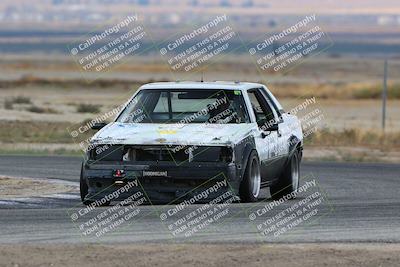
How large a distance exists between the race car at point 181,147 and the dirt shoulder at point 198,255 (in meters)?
3.54

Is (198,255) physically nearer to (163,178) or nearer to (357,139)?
(163,178)

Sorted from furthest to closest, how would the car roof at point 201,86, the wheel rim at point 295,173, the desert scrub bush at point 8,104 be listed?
1. the desert scrub bush at point 8,104
2. the wheel rim at point 295,173
3. the car roof at point 201,86

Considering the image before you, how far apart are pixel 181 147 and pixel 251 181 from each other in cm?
103

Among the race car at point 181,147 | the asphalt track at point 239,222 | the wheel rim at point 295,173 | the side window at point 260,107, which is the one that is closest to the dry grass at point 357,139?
the asphalt track at point 239,222

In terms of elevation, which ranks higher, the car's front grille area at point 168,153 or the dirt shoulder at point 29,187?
the car's front grille area at point 168,153

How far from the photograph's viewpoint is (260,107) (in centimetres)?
1719

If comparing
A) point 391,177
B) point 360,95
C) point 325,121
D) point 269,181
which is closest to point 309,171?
point 391,177

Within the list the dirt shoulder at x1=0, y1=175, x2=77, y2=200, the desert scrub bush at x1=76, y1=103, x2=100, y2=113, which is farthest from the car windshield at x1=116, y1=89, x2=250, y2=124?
the desert scrub bush at x1=76, y1=103, x2=100, y2=113

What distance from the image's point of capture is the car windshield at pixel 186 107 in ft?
52.9

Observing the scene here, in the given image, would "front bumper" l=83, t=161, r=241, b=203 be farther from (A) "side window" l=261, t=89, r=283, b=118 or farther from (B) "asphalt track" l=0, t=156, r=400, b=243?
(A) "side window" l=261, t=89, r=283, b=118

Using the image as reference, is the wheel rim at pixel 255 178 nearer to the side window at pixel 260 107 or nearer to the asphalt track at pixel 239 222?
the asphalt track at pixel 239 222

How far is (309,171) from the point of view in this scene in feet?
74.2

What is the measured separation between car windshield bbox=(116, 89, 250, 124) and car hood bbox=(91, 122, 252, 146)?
0.27 meters

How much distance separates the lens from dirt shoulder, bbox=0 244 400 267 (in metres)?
10.5
